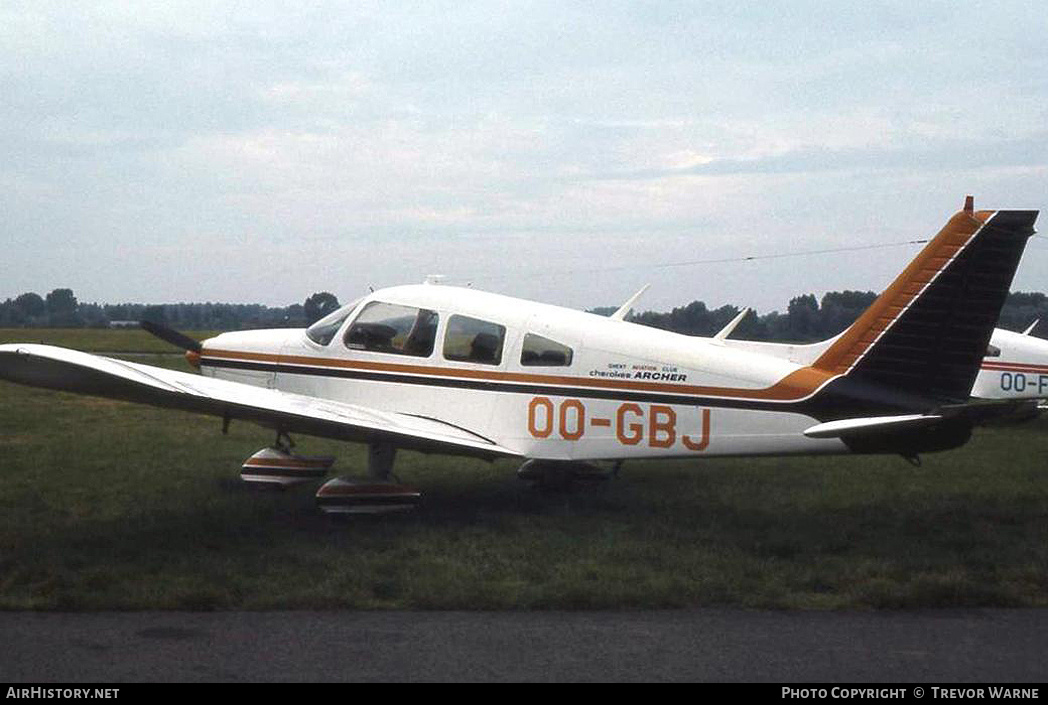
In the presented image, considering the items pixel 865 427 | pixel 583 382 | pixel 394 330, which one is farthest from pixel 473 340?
pixel 865 427

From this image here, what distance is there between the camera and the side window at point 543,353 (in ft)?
31.1

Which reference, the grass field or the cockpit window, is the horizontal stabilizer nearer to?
the grass field

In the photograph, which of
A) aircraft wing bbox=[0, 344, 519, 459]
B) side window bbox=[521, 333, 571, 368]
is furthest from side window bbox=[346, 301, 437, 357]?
side window bbox=[521, 333, 571, 368]

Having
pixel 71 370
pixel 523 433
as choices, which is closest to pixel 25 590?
pixel 71 370

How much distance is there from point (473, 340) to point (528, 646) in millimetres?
4664

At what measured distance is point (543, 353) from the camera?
9.56m

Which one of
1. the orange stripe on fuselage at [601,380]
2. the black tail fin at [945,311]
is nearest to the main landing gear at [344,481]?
the orange stripe on fuselage at [601,380]

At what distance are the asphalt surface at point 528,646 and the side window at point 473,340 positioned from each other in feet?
12.7

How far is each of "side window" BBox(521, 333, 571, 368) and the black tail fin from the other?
2.40 m

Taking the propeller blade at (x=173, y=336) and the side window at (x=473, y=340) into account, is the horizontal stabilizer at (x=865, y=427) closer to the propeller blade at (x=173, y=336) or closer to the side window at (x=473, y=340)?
the side window at (x=473, y=340)

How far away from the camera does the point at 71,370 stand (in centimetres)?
734
